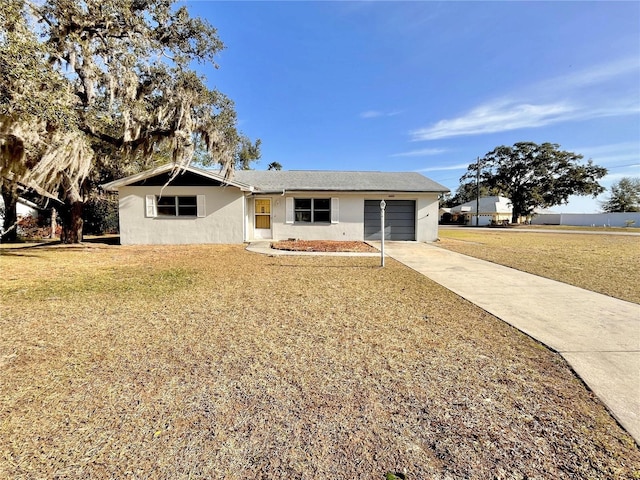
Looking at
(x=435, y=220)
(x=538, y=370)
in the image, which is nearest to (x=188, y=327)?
(x=538, y=370)

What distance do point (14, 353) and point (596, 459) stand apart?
17.0 feet

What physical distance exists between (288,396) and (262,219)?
1349cm

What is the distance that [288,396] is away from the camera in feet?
8.39

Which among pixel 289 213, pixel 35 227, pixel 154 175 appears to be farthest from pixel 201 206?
pixel 35 227

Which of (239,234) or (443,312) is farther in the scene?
(239,234)

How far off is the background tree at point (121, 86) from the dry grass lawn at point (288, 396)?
6090 millimetres

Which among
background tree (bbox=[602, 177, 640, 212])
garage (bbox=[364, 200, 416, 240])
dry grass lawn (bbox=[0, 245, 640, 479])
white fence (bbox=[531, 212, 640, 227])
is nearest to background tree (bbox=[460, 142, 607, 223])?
white fence (bbox=[531, 212, 640, 227])

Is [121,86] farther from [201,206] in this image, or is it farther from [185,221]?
[185,221]

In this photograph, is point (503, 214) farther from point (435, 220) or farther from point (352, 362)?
point (352, 362)

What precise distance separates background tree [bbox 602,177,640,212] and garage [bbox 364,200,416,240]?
65.1 metres

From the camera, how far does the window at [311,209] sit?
1533 cm

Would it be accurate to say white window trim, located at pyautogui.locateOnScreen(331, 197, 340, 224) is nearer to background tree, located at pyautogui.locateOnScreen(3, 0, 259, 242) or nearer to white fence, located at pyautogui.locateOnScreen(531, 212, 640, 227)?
background tree, located at pyautogui.locateOnScreen(3, 0, 259, 242)

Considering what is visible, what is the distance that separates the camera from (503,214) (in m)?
51.2

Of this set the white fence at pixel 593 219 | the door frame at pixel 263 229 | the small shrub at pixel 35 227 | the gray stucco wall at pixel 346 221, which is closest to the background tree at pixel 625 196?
the white fence at pixel 593 219
